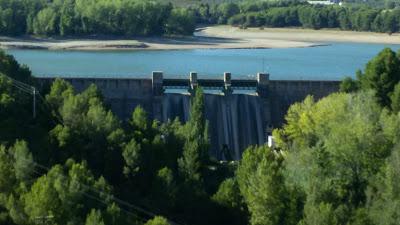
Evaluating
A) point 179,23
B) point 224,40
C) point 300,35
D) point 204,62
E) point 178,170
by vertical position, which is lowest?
point 300,35

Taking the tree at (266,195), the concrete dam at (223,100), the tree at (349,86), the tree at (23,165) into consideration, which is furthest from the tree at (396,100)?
the tree at (23,165)

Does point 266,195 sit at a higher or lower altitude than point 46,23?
higher

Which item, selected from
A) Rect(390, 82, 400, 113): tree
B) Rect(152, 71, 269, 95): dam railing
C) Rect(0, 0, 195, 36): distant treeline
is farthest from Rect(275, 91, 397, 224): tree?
Rect(0, 0, 195, 36): distant treeline

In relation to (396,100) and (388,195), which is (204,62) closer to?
(396,100)

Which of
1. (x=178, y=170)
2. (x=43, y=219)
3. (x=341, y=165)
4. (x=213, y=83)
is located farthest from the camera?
(x=213, y=83)

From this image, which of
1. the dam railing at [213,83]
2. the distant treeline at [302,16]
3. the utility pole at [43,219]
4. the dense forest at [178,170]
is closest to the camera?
the utility pole at [43,219]

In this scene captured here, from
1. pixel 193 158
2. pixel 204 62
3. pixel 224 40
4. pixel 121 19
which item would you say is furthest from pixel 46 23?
pixel 193 158

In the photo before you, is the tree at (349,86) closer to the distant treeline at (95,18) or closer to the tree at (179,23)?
the distant treeline at (95,18)

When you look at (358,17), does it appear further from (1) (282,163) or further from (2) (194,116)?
(1) (282,163)
